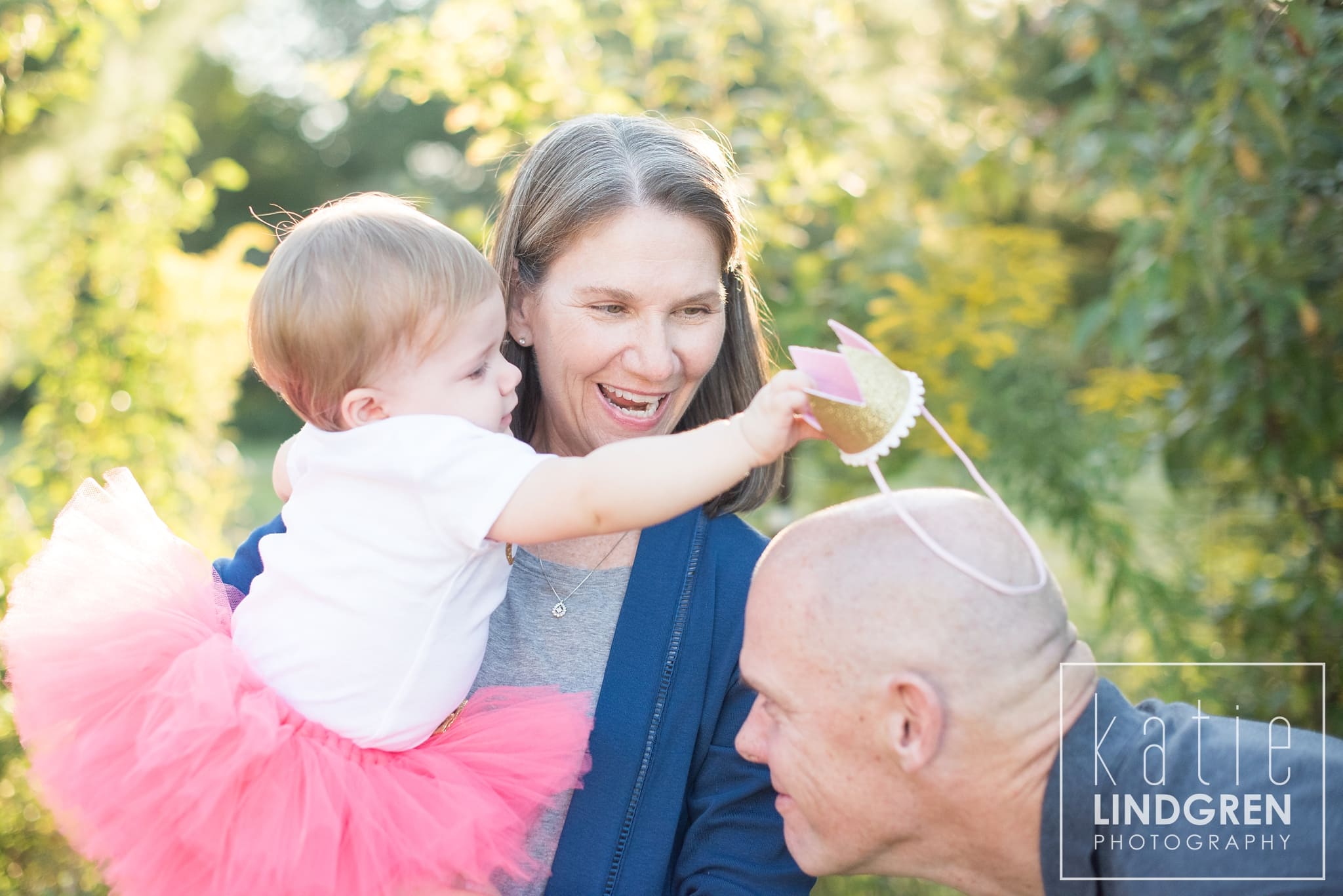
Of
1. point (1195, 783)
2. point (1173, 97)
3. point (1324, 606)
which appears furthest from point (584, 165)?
point (1324, 606)

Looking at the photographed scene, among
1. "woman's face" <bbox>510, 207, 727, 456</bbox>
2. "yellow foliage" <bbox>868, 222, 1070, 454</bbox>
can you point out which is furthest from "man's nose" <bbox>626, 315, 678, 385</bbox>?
"yellow foliage" <bbox>868, 222, 1070, 454</bbox>

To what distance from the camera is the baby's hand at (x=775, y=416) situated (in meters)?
1.47

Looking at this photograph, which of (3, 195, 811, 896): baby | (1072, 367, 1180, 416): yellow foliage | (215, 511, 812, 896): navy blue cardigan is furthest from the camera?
(1072, 367, 1180, 416): yellow foliage

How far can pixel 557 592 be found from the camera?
2178mm

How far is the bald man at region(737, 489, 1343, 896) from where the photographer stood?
1.42 meters

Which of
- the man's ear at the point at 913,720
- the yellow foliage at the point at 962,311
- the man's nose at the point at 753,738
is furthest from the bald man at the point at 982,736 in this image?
the yellow foliage at the point at 962,311

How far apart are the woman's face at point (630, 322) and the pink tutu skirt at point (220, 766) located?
0.61m

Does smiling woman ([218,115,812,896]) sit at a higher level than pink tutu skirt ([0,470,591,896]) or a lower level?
higher

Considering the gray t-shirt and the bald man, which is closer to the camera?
the bald man

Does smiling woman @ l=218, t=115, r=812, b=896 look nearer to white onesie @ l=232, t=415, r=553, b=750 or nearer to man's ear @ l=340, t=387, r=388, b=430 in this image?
white onesie @ l=232, t=415, r=553, b=750

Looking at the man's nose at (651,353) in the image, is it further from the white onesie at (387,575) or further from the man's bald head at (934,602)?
the man's bald head at (934,602)

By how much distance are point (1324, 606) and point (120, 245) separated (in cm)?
481

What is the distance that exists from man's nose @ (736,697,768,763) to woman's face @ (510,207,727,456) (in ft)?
2.16

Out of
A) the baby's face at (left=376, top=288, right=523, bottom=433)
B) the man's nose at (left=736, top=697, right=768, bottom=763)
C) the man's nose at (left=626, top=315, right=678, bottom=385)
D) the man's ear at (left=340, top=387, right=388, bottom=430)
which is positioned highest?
the man's nose at (left=626, top=315, right=678, bottom=385)
